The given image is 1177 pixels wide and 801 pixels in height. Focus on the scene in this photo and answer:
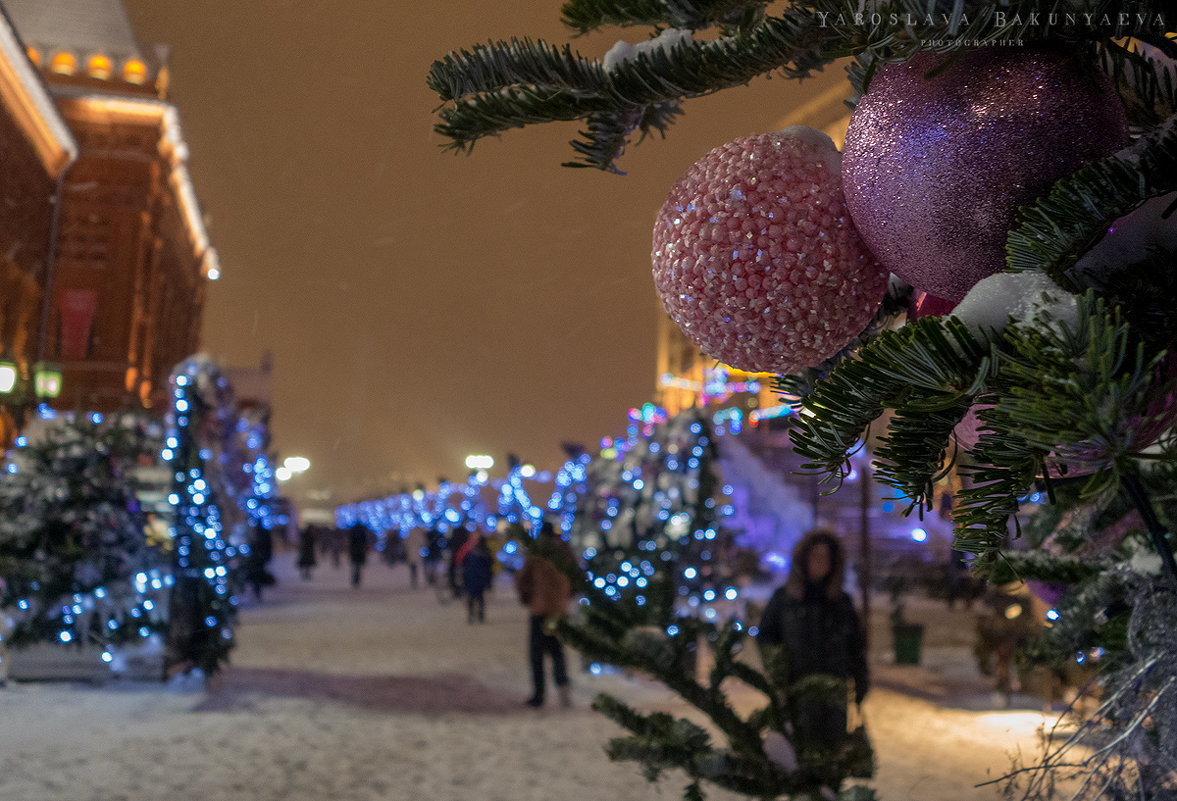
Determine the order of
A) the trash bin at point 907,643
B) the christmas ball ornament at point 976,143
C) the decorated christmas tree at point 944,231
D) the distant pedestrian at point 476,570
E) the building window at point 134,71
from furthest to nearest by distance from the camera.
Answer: the building window at point 134,71, the distant pedestrian at point 476,570, the trash bin at point 907,643, the christmas ball ornament at point 976,143, the decorated christmas tree at point 944,231

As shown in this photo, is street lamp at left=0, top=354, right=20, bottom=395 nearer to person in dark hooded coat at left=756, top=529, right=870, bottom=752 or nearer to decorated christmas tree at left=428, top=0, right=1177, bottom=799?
person in dark hooded coat at left=756, top=529, right=870, bottom=752

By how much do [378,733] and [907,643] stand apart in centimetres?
728

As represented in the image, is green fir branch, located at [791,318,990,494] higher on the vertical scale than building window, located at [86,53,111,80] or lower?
lower

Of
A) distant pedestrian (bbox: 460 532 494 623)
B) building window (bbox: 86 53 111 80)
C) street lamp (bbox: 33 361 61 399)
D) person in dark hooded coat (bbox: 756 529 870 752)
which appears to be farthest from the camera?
building window (bbox: 86 53 111 80)

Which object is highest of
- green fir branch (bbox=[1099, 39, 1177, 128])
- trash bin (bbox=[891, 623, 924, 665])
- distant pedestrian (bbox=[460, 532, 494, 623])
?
green fir branch (bbox=[1099, 39, 1177, 128])

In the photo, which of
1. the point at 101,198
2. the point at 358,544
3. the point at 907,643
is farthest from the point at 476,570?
the point at 101,198

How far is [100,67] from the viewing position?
28.1 m

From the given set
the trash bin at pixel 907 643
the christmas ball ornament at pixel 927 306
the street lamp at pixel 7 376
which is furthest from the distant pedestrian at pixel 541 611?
the street lamp at pixel 7 376

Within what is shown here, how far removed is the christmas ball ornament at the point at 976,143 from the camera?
0.84 meters

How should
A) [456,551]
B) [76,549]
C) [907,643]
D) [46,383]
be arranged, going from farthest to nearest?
[46,383] → [456,551] → [907,643] → [76,549]

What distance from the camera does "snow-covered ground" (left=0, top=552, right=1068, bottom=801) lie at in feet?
20.1

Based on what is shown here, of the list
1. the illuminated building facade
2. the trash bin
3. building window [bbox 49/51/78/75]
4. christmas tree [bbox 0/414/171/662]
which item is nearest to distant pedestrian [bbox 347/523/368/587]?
the illuminated building facade

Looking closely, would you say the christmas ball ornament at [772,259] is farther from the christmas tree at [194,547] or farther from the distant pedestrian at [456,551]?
the distant pedestrian at [456,551]

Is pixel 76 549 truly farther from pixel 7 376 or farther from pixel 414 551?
pixel 414 551
